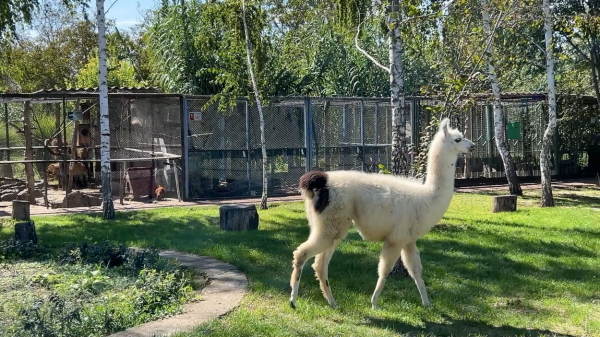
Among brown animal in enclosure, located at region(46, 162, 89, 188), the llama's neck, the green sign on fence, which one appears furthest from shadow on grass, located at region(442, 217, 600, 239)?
brown animal in enclosure, located at region(46, 162, 89, 188)

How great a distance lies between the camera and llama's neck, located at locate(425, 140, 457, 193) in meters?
7.25

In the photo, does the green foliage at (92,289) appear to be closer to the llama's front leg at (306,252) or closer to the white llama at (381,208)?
the llama's front leg at (306,252)

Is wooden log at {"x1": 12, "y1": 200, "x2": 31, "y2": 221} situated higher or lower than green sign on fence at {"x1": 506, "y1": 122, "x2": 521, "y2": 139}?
lower

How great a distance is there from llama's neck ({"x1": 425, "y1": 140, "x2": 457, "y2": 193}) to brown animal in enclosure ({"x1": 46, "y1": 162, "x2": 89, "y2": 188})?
634 inches

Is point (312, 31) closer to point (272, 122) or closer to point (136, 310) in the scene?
point (272, 122)

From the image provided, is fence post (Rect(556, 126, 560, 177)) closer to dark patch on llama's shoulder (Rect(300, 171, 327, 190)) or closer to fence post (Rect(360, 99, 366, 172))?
fence post (Rect(360, 99, 366, 172))

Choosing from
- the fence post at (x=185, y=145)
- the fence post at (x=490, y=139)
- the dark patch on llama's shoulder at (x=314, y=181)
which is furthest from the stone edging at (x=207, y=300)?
the fence post at (x=490, y=139)

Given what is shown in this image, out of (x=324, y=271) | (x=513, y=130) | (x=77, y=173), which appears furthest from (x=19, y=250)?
(x=513, y=130)

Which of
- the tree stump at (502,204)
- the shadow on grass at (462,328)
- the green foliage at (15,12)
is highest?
the green foliage at (15,12)

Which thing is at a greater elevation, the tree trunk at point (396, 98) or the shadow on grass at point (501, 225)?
the tree trunk at point (396, 98)

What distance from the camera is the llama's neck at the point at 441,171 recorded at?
285 inches

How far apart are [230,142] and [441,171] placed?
12.3 m

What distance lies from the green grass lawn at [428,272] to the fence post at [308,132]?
15.5 ft

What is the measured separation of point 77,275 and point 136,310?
1.99m
